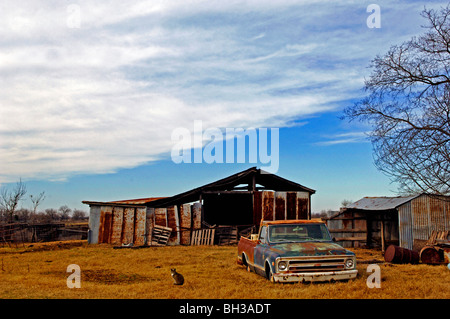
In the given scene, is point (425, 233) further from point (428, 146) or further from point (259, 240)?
point (259, 240)

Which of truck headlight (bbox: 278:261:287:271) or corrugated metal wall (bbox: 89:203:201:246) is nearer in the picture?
truck headlight (bbox: 278:261:287:271)

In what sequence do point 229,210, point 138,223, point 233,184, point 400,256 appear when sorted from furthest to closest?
point 229,210 < point 233,184 < point 138,223 < point 400,256

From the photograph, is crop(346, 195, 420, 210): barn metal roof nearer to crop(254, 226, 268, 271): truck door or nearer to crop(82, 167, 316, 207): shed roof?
crop(82, 167, 316, 207): shed roof

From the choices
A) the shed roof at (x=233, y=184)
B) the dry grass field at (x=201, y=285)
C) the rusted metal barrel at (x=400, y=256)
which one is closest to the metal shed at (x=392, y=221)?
the shed roof at (x=233, y=184)

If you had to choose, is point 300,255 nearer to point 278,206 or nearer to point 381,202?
point 278,206

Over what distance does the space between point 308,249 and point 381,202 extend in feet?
53.8

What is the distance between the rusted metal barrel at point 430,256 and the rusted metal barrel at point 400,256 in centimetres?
24

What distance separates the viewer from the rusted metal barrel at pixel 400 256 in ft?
47.0

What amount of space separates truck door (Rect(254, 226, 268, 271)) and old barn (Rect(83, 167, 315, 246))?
13.5 meters

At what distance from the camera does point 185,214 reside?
24.5m

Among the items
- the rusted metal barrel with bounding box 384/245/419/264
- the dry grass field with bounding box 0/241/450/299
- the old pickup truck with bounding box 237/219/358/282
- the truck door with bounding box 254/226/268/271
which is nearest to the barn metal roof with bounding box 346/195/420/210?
the rusted metal barrel with bounding box 384/245/419/264

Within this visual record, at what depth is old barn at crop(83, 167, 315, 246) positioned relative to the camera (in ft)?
78.8

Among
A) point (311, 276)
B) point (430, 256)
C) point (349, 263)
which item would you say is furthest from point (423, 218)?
point (311, 276)
